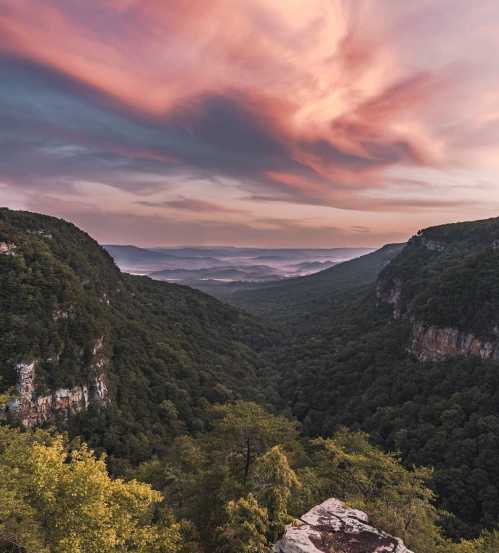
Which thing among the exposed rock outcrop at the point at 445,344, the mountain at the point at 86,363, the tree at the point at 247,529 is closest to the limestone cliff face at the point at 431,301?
the exposed rock outcrop at the point at 445,344

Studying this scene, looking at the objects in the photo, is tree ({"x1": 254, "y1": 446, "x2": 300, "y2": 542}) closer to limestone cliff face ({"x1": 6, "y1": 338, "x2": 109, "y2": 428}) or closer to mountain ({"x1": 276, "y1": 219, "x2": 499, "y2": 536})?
mountain ({"x1": 276, "y1": 219, "x2": 499, "y2": 536})

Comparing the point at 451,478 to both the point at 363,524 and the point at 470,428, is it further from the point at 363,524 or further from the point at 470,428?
the point at 363,524

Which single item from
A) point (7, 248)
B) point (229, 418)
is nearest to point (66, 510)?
point (229, 418)

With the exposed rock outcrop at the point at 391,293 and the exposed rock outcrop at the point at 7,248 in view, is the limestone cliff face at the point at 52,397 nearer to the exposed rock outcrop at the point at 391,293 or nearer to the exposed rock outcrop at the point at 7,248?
the exposed rock outcrop at the point at 7,248

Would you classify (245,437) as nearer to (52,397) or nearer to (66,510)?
(66,510)

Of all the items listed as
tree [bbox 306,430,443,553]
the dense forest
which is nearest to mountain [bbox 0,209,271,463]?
the dense forest
